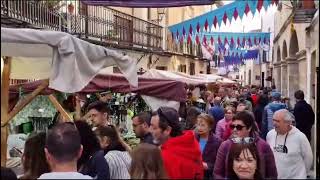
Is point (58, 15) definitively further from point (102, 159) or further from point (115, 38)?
point (102, 159)

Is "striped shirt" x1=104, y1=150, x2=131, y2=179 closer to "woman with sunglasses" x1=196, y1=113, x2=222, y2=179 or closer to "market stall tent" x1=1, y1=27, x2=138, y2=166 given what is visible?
"market stall tent" x1=1, y1=27, x2=138, y2=166

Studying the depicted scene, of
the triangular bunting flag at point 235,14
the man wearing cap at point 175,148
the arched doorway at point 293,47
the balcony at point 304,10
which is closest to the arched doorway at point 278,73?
the arched doorway at point 293,47

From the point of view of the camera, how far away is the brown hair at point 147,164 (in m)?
4.36

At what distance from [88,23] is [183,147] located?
53.5 feet

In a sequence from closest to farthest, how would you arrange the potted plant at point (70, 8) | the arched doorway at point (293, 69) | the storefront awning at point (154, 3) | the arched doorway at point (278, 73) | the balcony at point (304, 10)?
1. the storefront awning at point (154, 3)
2. the balcony at point (304, 10)
3. the potted plant at point (70, 8)
4. the arched doorway at point (293, 69)
5. the arched doorway at point (278, 73)

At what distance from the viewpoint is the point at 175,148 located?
533 centimetres

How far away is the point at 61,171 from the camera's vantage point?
413 centimetres

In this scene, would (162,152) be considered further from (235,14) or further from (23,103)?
(235,14)

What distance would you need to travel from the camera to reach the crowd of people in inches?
169

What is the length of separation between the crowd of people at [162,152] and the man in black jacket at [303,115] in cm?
569

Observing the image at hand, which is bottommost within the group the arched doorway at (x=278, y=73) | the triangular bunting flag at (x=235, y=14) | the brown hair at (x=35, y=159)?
the brown hair at (x=35, y=159)

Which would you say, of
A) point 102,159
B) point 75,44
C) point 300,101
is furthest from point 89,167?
point 300,101

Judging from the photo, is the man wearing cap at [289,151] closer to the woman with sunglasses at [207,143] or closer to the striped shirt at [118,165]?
the woman with sunglasses at [207,143]

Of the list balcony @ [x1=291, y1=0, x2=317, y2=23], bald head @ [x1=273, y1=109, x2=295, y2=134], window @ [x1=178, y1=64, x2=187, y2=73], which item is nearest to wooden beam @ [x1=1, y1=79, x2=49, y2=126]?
bald head @ [x1=273, y1=109, x2=295, y2=134]
